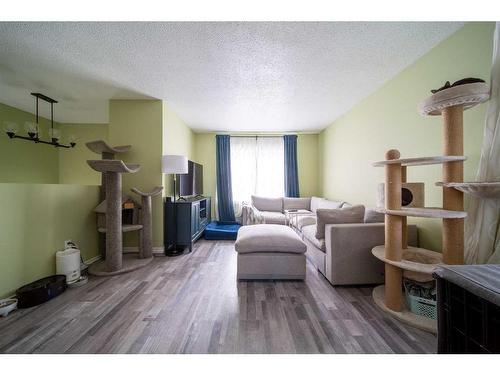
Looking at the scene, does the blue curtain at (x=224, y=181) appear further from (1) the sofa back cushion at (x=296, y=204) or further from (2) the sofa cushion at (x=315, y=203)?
(2) the sofa cushion at (x=315, y=203)

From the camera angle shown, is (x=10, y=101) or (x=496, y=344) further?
(x=10, y=101)

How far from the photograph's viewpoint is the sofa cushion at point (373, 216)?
2092mm

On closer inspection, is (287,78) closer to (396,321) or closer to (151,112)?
(151,112)

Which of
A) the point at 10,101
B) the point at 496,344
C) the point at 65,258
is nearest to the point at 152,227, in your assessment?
the point at 65,258

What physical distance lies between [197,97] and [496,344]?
3.28 meters

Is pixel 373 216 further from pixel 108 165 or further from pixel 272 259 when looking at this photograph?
pixel 108 165

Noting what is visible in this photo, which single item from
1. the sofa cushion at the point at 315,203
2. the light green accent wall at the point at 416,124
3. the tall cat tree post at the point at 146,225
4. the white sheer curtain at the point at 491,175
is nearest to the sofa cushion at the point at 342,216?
the light green accent wall at the point at 416,124

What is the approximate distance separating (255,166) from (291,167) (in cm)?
90

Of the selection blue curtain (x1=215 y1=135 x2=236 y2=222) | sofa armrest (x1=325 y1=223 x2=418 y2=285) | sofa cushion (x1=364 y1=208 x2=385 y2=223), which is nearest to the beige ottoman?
sofa armrest (x1=325 y1=223 x2=418 y2=285)

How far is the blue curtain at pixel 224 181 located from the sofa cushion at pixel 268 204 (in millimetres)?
647

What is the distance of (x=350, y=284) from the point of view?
75.9 inches
